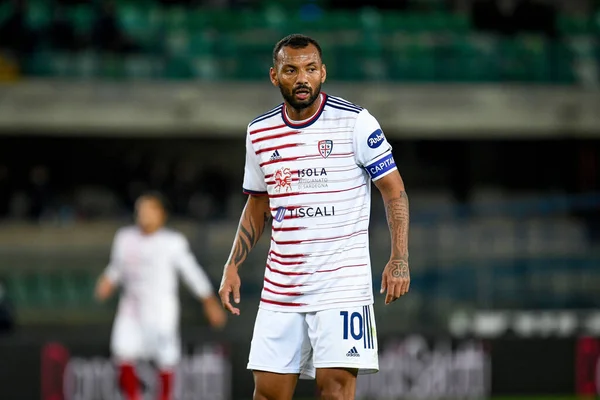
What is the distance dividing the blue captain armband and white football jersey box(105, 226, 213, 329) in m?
5.44

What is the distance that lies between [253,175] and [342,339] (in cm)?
84

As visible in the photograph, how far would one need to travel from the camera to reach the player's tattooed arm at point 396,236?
187 inches

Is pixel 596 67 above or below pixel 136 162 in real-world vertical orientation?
above

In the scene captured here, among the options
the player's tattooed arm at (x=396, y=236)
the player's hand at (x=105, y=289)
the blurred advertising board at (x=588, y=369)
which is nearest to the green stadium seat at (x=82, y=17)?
the player's hand at (x=105, y=289)

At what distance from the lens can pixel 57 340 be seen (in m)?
11.6

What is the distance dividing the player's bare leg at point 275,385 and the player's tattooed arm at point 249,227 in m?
0.57

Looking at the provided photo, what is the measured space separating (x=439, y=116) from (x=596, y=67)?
265 centimetres

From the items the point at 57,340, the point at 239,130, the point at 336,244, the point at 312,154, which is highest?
the point at 239,130

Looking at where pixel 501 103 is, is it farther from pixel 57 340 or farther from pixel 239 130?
pixel 57 340

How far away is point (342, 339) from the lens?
16.1 ft

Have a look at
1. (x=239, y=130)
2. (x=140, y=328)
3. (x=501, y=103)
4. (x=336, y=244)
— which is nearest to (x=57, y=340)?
(x=140, y=328)

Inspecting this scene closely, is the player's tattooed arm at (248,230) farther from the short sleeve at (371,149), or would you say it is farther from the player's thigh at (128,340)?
the player's thigh at (128,340)

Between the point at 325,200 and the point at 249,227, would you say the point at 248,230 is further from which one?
the point at 325,200

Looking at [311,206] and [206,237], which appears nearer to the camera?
[311,206]
